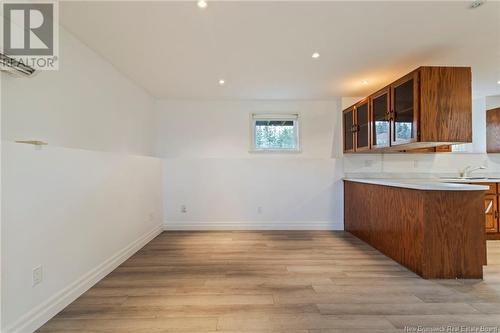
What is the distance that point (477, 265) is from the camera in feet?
7.88

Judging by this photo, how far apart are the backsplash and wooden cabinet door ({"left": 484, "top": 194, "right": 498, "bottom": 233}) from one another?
67 cm

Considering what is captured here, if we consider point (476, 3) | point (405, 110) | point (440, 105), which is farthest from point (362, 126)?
point (476, 3)

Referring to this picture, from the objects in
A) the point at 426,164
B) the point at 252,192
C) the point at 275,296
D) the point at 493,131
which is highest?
the point at 493,131

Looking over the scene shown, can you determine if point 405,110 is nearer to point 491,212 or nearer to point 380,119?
point 380,119

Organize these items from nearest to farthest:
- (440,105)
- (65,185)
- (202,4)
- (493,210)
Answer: (202,4)
(65,185)
(440,105)
(493,210)

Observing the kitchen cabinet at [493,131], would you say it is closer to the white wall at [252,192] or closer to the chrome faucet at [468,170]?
the chrome faucet at [468,170]

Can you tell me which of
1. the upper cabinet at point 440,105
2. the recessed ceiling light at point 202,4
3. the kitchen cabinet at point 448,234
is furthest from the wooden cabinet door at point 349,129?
the recessed ceiling light at point 202,4

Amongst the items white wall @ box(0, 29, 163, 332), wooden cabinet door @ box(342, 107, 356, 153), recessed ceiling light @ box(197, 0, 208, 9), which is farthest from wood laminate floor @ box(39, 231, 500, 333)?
recessed ceiling light @ box(197, 0, 208, 9)

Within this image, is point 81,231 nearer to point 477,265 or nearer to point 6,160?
point 6,160

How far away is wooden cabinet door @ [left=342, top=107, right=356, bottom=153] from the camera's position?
409 centimetres

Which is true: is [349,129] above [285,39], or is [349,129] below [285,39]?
below

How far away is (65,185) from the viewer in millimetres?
2014

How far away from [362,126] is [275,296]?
288 centimetres

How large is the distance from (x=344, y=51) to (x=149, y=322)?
3069 mm
